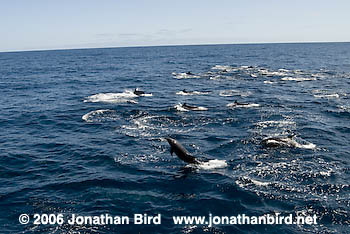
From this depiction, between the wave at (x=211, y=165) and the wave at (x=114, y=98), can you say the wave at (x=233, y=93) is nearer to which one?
the wave at (x=114, y=98)

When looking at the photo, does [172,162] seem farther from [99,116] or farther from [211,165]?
[99,116]

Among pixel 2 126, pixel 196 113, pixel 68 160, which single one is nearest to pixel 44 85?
pixel 2 126

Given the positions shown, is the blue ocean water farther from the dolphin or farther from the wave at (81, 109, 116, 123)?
the dolphin

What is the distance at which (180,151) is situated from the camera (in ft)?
63.3

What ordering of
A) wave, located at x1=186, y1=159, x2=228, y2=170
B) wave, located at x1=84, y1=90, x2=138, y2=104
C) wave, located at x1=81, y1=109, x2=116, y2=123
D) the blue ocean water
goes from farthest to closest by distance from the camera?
wave, located at x1=84, y1=90, x2=138, y2=104 → wave, located at x1=81, y1=109, x2=116, y2=123 → wave, located at x1=186, y1=159, x2=228, y2=170 → the blue ocean water

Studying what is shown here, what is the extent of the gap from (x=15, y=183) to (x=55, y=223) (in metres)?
6.06

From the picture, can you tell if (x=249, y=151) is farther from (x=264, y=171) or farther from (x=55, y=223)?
(x=55, y=223)

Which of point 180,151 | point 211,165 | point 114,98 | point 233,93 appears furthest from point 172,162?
point 233,93

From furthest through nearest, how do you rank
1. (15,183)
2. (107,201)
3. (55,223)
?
(15,183)
(107,201)
(55,223)

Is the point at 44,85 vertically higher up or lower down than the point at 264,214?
higher up

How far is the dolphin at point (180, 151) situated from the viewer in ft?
62.8

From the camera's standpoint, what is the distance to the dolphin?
Answer: 62.8 ft

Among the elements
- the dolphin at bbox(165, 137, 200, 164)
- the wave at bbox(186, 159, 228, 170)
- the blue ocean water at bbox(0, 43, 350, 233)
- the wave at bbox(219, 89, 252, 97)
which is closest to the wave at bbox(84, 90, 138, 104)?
the blue ocean water at bbox(0, 43, 350, 233)

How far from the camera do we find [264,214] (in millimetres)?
14016
